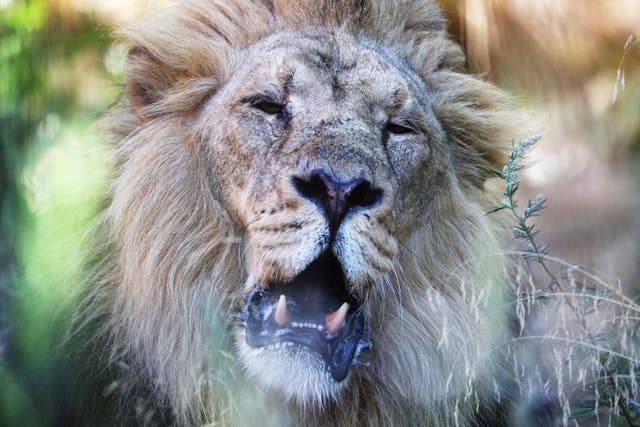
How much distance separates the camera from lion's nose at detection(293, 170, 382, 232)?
3010 millimetres

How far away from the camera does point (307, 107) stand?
343cm

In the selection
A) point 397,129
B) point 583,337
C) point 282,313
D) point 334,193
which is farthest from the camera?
point 397,129

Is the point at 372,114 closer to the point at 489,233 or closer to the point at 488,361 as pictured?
the point at 489,233

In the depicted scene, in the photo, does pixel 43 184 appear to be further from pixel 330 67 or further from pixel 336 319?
pixel 336 319

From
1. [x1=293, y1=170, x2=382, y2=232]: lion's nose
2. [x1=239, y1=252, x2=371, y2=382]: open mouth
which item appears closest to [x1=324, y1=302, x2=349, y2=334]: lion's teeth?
[x1=239, y1=252, x2=371, y2=382]: open mouth

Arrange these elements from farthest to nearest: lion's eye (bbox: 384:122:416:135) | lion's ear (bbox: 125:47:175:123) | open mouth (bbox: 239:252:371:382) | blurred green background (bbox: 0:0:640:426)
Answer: blurred green background (bbox: 0:0:640:426) < lion's ear (bbox: 125:47:175:123) < lion's eye (bbox: 384:122:416:135) < open mouth (bbox: 239:252:371:382)

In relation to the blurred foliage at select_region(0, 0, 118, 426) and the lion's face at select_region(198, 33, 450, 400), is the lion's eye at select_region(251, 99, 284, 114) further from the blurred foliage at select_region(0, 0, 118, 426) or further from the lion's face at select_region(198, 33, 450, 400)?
the blurred foliage at select_region(0, 0, 118, 426)

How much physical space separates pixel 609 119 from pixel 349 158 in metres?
2.29

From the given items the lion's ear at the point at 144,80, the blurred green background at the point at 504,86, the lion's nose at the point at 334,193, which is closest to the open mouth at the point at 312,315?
the lion's nose at the point at 334,193

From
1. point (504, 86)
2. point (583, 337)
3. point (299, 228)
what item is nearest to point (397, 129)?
point (299, 228)

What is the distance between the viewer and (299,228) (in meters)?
3.03

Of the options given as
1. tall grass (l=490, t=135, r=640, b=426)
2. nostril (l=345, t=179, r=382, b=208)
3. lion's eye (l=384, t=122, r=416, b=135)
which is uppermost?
lion's eye (l=384, t=122, r=416, b=135)

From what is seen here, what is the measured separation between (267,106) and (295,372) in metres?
1.08

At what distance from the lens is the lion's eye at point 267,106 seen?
3.50 meters
